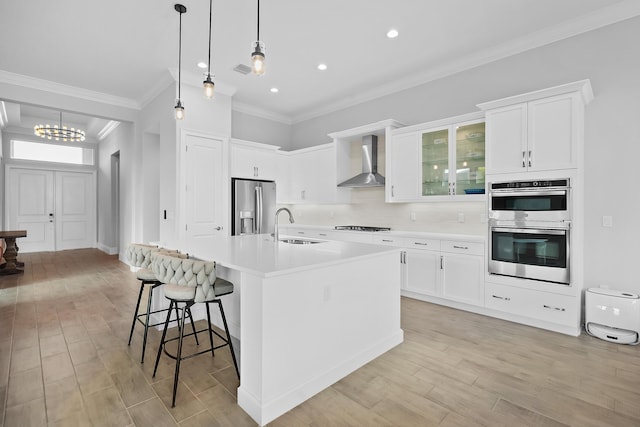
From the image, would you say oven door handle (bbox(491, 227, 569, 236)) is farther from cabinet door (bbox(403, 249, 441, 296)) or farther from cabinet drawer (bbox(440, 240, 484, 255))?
cabinet door (bbox(403, 249, 441, 296))

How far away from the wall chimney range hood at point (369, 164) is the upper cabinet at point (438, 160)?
349 millimetres

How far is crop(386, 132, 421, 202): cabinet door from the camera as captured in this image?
433cm

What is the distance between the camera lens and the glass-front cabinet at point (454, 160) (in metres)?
3.78

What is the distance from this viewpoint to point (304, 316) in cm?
202

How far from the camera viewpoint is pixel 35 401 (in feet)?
6.48

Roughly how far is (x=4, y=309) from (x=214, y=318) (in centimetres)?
273

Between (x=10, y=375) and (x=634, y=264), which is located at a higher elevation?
(x=634, y=264)

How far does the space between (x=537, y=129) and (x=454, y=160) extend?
969 millimetres

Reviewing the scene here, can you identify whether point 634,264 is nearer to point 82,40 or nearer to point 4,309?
point 82,40

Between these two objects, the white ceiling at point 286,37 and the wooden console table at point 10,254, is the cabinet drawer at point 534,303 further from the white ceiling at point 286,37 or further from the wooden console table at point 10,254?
the wooden console table at point 10,254

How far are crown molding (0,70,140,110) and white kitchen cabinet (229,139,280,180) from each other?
214 centimetres

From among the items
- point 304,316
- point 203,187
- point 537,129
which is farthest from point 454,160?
point 203,187

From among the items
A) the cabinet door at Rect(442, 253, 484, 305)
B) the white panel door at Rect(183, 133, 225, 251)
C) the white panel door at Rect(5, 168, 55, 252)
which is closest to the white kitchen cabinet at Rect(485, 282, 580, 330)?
the cabinet door at Rect(442, 253, 484, 305)

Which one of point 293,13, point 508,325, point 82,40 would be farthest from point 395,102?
point 82,40
